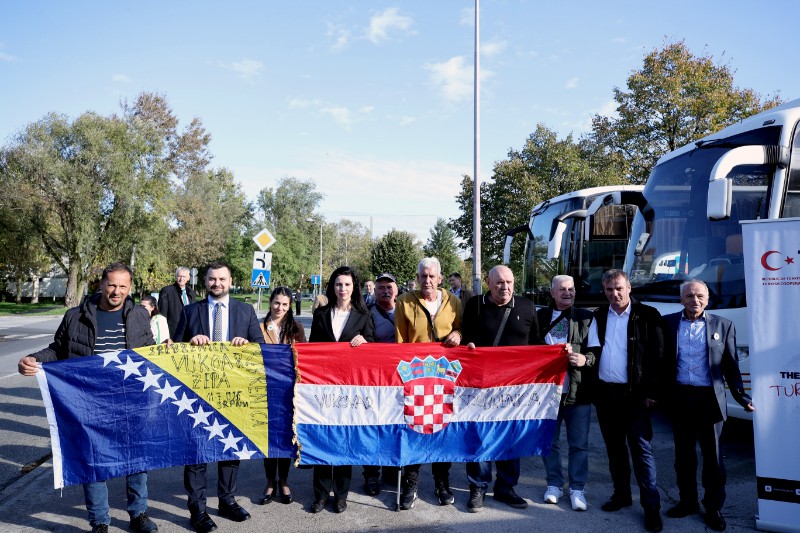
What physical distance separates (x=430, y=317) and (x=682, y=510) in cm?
260

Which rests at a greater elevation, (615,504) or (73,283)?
(73,283)

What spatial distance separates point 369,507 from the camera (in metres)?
5.04

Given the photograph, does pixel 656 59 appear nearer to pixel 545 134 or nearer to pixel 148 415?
pixel 545 134

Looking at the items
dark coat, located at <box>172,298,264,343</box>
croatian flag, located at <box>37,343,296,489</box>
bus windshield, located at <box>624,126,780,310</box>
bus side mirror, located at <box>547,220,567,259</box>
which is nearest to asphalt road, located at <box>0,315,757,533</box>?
croatian flag, located at <box>37,343,296,489</box>

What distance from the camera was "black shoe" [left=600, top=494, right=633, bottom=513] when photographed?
494 cm

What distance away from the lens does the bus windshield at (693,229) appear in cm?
620

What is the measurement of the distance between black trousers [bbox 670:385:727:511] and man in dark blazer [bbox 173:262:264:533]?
3.58m

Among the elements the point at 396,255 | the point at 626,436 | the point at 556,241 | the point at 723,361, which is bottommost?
the point at 626,436

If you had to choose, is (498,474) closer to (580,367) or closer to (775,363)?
(580,367)

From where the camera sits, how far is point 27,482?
564cm

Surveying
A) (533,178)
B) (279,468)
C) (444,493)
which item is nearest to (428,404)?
(444,493)

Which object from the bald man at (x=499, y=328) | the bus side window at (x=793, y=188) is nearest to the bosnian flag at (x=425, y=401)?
the bald man at (x=499, y=328)

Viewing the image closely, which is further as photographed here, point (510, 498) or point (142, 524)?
point (510, 498)

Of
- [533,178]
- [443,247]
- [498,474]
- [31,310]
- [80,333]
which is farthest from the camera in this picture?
[443,247]
